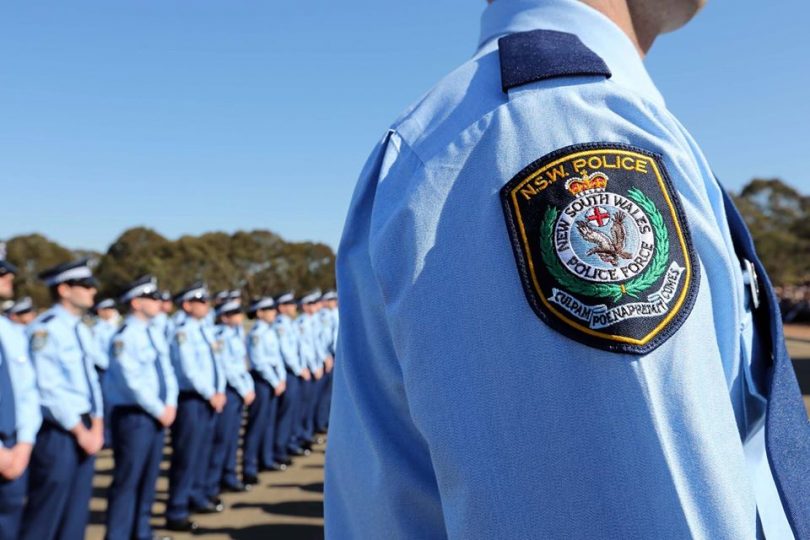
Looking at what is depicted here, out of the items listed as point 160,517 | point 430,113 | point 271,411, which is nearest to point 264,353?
point 271,411

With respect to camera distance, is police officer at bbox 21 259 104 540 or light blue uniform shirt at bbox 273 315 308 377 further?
light blue uniform shirt at bbox 273 315 308 377

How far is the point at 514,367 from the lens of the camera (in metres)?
0.62

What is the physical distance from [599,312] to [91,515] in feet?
25.0

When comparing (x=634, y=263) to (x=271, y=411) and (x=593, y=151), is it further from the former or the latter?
(x=271, y=411)

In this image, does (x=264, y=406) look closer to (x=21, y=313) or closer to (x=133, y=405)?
(x=133, y=405)

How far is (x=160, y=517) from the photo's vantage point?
6.90 metres

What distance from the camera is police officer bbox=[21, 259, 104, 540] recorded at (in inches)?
177

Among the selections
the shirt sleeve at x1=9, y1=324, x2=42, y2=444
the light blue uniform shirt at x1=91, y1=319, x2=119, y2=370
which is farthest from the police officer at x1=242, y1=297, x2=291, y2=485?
the shirt sleeve at x1=9, y1=324, x2=42, y2=444

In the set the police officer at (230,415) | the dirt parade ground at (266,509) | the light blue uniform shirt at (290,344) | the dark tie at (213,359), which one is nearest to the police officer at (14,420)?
the dirt parade ground at (266,509)

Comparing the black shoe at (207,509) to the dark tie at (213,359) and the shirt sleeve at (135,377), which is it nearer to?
the dark tie at (213,359)

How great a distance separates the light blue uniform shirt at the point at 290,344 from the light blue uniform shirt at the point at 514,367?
9.03 m

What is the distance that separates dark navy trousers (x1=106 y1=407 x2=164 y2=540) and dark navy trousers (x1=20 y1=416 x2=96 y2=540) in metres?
0.73

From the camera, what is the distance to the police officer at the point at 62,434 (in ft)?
14.8

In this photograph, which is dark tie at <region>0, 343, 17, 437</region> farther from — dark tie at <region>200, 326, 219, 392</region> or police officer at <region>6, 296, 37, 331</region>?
police officer at <region>6, 296, 37, 331</region>
